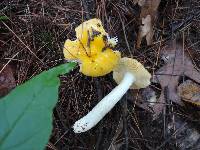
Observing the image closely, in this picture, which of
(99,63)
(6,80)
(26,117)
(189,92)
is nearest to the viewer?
(26,117)

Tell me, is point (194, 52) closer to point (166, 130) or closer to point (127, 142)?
point (166, 130)

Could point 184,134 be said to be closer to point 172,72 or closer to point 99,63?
point 172,72

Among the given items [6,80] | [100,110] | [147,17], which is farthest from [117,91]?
[6,80]

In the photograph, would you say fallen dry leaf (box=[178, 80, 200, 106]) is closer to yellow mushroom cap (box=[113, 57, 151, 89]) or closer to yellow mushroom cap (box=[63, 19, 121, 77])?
yellow mushroom cap (box=[113, 57, 151, 89])

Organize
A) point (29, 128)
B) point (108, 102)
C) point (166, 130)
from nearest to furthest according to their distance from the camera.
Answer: point (29, 128) → point (108, 102) → point (166, 130)

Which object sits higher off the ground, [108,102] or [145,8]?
[145,8]

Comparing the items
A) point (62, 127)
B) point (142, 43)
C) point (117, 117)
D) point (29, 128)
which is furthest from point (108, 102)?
point (29, 128)

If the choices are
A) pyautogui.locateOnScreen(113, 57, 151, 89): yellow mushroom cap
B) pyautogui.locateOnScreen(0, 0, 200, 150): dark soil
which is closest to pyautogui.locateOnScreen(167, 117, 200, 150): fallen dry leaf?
pyautogui.locateOnScreen(0, 0, 200, 150): dark soil
